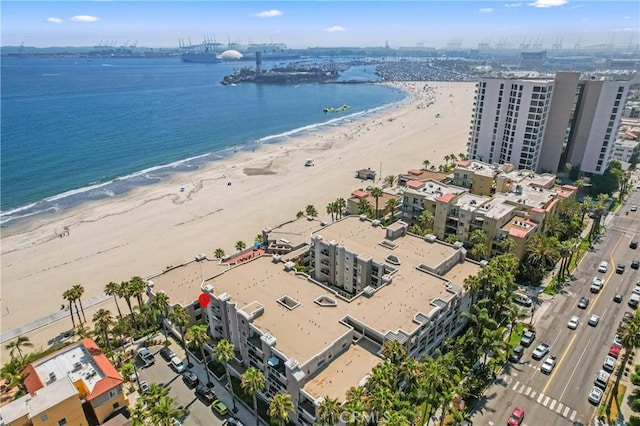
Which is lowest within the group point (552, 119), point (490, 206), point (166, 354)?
point (166, 354)

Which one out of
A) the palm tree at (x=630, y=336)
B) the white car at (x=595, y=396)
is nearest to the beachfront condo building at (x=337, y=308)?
the white car at (x=595, y=396)

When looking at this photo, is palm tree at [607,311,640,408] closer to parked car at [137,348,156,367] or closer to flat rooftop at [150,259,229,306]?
flat rooftop at [150,259,229,306]

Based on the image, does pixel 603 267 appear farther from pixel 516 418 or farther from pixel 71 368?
pixel 71 368

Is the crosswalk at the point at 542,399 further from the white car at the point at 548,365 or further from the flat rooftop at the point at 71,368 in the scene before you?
the flat rooftop at the point at 71,368

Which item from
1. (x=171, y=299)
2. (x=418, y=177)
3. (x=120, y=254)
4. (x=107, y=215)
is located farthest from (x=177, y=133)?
(x=171, y=299)

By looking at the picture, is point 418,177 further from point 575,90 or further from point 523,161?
point 575,90

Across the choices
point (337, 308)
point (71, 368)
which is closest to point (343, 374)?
point (337, 308)

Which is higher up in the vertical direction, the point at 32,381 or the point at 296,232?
the point at 296,232
